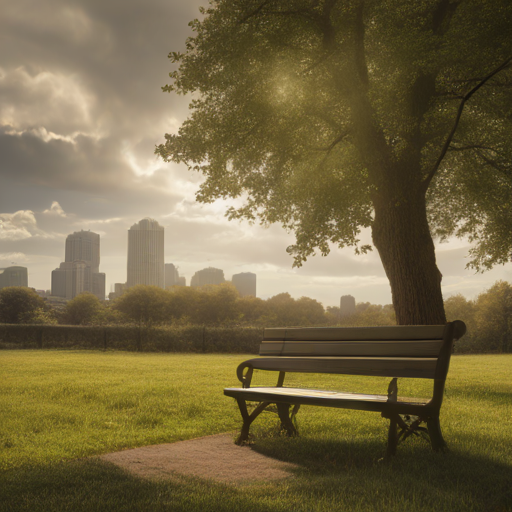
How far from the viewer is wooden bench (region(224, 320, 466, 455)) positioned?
429cm

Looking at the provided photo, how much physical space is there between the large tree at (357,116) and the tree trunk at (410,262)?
0.08 feet

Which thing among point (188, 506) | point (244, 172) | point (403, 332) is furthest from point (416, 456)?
point (244, 172)

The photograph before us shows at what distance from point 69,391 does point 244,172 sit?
7.83m

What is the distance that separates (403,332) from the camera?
4.91 meters

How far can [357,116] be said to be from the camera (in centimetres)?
1076

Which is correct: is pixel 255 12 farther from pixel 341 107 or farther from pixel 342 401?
pixel 342 401

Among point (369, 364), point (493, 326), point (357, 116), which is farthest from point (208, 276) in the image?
point (369, 364)

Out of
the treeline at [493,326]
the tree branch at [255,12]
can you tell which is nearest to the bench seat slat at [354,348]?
the tree branch at [255,12]

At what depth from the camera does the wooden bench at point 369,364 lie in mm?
4285

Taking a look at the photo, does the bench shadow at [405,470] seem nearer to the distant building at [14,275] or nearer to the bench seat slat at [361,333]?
the bench seat slat at [361,333]

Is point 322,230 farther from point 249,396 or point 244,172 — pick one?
point 249,396

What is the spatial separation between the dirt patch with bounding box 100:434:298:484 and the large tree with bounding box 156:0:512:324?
5819mm

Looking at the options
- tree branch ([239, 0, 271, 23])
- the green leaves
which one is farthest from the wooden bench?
tree branch ([239, 0, 271, 23])

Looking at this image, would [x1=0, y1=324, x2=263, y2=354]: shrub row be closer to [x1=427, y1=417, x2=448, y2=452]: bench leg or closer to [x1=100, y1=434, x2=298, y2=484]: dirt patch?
[x1=100, y1=434, x2=298, y2=484]: dirt patch
